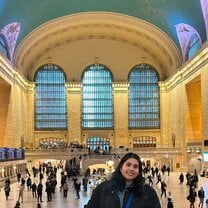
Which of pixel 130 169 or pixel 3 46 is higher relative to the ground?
pixel 3 46

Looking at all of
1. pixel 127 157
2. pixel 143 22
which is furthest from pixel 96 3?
pixel 127 157

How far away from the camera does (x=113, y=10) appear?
48500 mm

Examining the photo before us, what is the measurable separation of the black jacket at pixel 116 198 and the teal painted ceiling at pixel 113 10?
3550 cm

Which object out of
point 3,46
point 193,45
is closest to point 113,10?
point 193,45

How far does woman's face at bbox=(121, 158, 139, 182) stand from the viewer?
11.6 ft

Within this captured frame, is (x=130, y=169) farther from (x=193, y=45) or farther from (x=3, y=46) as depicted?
(x=3, y=46)

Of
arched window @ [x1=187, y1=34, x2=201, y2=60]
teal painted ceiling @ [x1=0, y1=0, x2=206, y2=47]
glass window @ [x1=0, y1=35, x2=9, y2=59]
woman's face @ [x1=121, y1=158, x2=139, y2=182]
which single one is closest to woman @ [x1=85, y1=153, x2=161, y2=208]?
woman's face @ [x1=121, y1=158, x2=139, y2=182]

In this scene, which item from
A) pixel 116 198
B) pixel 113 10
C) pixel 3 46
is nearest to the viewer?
pixel 116 198

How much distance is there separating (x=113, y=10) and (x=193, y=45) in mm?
8523

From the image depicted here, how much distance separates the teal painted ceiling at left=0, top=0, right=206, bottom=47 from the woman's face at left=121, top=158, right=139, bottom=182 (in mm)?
35369

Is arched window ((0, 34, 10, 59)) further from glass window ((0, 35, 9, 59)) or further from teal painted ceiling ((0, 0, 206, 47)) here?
teal painted ceiling ((0, 0, 206, 47))

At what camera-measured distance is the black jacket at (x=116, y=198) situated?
339cm

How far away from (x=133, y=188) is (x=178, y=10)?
130ft

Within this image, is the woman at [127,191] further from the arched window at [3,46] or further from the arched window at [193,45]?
the arched window at [3,46]
